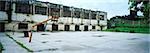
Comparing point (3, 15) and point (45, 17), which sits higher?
point (3, 15)

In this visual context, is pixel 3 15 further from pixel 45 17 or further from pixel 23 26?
pixel 45 17

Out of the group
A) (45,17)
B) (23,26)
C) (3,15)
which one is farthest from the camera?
(45,17)

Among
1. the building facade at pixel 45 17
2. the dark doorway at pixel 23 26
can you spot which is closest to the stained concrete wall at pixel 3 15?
the building facade at pixel 45 17

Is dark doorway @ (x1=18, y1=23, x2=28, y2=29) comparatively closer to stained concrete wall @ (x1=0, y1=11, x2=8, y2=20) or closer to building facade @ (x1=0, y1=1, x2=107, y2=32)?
building facade @ (x1=0, y1=1, x2=107, y2=32)

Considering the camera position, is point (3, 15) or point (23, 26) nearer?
point (3, 15)

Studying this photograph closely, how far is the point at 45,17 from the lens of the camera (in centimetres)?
1952

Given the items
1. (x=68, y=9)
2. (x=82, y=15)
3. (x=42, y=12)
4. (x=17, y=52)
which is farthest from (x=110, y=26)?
(x=17, y=52)

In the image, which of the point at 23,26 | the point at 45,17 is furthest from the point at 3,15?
the point at 45,17

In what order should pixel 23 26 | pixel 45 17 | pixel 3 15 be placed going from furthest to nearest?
pixel 45 17
pixel 23 26
pixel 3 15

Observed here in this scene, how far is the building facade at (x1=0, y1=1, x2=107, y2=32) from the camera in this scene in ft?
53.9

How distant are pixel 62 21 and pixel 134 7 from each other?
14.1 m

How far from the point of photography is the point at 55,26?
66.8ft

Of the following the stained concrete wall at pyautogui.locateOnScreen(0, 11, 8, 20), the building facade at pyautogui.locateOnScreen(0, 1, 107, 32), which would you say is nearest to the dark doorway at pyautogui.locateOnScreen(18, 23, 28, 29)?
the building facade at pyautogui.locateOnScreen(0, 1, 107, 32)

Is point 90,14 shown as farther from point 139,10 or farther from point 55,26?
point 139,10
